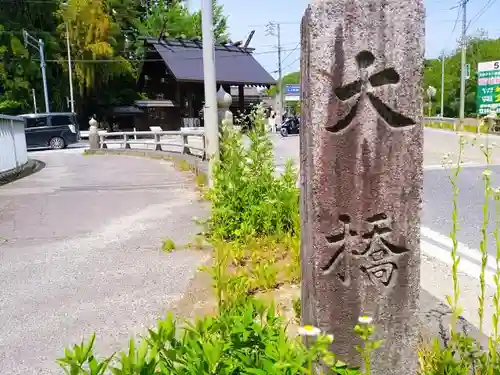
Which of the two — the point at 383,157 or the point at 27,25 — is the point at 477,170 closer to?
the point at 383,157

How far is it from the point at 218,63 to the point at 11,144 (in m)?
21.4

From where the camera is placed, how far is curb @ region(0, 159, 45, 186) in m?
11.1

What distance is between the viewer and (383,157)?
2.03 meters

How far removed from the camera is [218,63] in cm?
3162

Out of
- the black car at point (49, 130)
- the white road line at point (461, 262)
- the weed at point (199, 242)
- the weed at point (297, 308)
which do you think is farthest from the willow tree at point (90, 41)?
the weed at point (297, 308)

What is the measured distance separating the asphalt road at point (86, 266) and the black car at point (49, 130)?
1639cm

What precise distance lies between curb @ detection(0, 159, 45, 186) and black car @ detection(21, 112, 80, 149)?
34.2 ft

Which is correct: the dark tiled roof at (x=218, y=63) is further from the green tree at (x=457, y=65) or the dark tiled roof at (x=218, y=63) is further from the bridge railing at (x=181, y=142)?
the green tree at (x=457, y=65)

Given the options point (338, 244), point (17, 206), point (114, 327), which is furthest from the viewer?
point (17, 206)

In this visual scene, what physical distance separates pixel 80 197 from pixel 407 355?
7.67 m

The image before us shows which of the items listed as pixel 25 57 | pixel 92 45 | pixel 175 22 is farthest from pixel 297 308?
pixel 175 22

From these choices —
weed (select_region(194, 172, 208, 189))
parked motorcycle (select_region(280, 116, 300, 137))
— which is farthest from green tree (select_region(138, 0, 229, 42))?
weed (select_region(194, 172, 208, 189))

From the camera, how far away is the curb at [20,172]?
11.1 meters

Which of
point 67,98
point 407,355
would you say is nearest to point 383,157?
point 407,355
